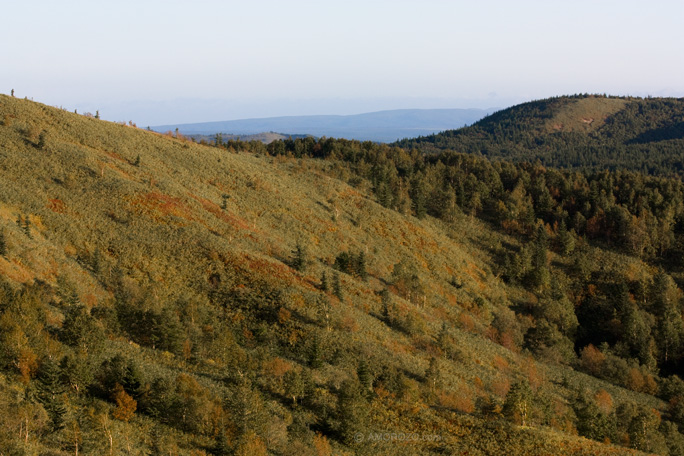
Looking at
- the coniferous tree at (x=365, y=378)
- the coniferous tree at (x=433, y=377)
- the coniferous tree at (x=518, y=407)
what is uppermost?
the coniferous tree at (x=365, y=378)

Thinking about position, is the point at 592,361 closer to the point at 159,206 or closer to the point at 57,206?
the point at 159,206

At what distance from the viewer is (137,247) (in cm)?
5891

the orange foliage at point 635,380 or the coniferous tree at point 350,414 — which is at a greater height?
the coniferous tree at point 350,414

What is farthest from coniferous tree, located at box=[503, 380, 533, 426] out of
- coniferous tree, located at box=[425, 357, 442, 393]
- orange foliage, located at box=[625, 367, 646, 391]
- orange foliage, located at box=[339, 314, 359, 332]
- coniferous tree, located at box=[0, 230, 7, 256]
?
coniferous tree, located at box=[0, 230, 7, 256]

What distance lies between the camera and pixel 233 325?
51531mm

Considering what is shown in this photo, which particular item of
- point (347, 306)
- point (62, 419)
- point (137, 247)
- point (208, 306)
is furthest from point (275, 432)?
point (137, 247)

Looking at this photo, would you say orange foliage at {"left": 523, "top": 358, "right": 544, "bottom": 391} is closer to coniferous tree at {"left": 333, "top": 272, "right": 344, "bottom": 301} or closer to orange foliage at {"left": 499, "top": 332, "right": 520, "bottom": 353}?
orange foliage at {"left": 499, "top": 332, "right": 520, "bottom": 353}

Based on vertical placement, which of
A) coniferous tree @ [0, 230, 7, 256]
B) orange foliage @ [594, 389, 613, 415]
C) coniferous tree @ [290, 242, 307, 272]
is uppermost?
coniferous tree @ [0, 230, 7, 256]

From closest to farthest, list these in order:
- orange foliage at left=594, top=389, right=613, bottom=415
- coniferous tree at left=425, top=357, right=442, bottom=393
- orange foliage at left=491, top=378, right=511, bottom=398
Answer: coniferous tree at left=425, top=357, right=442, bottom=393 < orange foliage at left=491, top=378, right=511, bottom=398 < orange foliage at left=594, top=389, right=613, bottom=415

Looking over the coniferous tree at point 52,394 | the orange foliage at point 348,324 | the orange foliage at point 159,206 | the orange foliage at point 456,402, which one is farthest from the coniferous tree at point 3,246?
the orange foliage at point 456,402

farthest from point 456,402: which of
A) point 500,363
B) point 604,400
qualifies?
point 604,400

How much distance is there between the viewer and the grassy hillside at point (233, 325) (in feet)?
95.0

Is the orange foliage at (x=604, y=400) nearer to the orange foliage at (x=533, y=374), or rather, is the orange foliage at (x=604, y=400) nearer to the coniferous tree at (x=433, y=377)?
the orange foliage at (x=533, y=374)

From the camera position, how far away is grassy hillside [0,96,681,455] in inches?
1141
